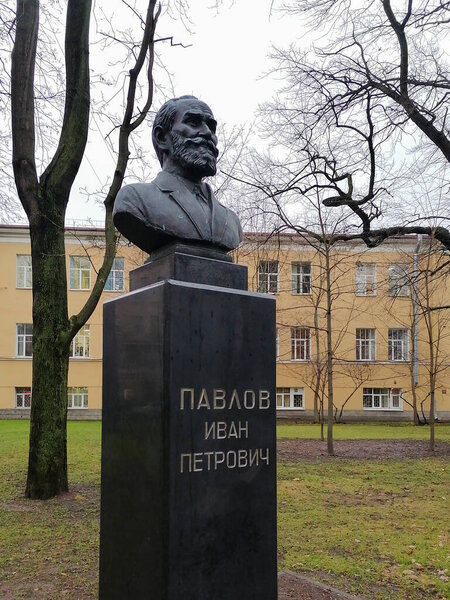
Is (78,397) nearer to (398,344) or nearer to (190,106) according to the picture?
(398,344)

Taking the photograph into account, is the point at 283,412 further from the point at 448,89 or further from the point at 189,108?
the point at 189,108

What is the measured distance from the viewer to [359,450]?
13984 millimetres

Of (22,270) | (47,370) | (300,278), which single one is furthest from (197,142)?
(22,270)

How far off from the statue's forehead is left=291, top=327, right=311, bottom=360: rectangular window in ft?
76.6

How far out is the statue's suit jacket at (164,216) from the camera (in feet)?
11.9

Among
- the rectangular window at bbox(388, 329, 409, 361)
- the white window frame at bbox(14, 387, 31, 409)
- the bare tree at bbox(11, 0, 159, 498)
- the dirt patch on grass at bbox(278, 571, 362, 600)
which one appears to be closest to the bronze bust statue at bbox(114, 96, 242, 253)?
the dirt patch on grass at bbox(278, 571, 362, 600)

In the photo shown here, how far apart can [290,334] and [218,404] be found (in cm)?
2360

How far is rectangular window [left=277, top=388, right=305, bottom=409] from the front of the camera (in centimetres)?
2645

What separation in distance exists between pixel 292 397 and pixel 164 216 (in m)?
23.7

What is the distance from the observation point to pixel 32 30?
876 cm

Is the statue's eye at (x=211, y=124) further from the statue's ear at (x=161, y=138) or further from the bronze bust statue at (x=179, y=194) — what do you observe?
the statue's ear at (x=161, y=138)

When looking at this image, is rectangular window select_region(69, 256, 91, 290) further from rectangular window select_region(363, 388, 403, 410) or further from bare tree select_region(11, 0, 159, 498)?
bare tree select_region(11, 0, 159, 498)

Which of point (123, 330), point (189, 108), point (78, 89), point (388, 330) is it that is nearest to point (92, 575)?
point (123, 330)

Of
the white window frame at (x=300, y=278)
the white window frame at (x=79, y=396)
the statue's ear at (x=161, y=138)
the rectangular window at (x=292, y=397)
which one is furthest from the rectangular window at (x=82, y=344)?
the statue's ear at (x=161, y=138)
